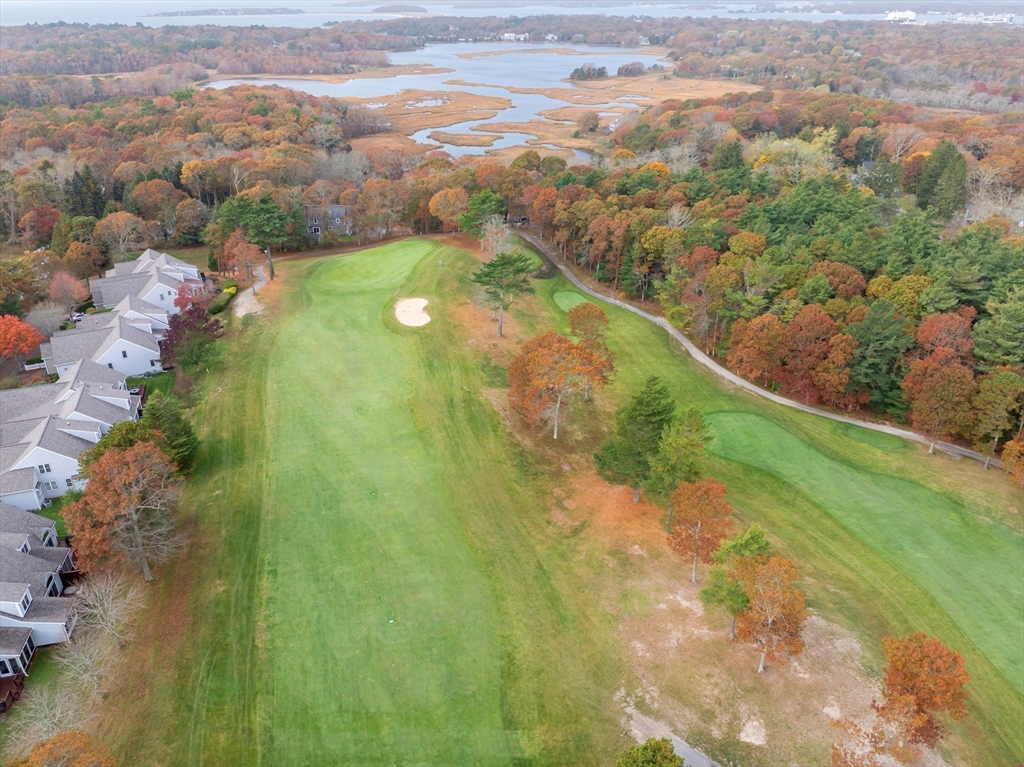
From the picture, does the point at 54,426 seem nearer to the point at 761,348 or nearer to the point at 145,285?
the point at 145,285

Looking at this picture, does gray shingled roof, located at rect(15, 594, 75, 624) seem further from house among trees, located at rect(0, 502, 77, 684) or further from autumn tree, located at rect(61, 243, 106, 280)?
autumn tree, located at rect(61, 243, 106, 280)

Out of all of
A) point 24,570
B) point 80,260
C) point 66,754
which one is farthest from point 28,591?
point 80,260

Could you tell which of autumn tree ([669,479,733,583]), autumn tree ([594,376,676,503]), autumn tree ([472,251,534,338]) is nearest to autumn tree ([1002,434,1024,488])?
autumn tree ([669,479,733,583])

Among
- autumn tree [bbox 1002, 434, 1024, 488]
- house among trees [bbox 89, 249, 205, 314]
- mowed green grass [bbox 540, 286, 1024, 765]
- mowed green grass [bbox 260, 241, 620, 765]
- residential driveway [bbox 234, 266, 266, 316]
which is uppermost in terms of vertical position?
house among trees [bbox 89, 249, 205, 314]

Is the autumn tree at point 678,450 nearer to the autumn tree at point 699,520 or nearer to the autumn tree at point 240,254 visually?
the autumn tree at point 699,520

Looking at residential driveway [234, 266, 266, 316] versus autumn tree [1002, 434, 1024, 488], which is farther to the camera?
residential driveway [234, 266, 266, 316]

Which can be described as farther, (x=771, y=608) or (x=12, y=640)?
(x=12, y=640)
